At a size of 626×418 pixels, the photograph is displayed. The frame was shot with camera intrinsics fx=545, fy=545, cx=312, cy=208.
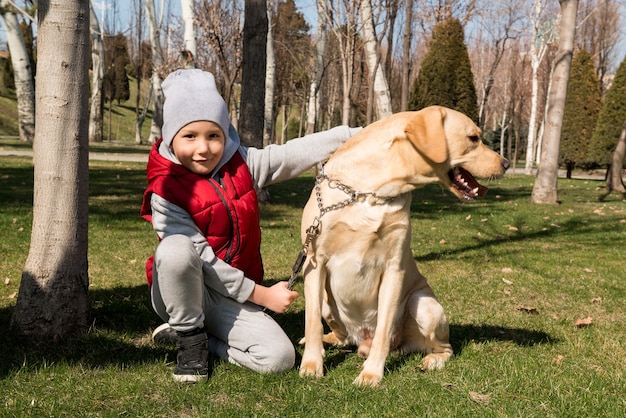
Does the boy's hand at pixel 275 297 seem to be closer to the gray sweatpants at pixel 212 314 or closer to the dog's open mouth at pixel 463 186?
the gray sweatpants at pixel 212 314

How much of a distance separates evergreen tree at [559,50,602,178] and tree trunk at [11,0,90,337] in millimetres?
23533

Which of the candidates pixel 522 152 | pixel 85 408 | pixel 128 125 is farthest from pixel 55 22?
pixel 522 152

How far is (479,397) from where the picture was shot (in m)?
2.72

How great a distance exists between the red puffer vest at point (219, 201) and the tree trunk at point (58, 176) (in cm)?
52

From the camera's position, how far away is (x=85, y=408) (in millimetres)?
2420

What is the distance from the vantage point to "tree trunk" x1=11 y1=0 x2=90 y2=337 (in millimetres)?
3029

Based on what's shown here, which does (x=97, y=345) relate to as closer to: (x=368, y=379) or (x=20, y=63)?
(x=368, y=379)

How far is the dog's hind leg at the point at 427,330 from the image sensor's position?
3008 millimetres

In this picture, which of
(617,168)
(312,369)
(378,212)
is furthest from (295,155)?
(617,168)

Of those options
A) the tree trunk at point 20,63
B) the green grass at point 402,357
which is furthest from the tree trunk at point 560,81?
the tree trunk at point 20,63

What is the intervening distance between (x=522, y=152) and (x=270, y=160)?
50370mm

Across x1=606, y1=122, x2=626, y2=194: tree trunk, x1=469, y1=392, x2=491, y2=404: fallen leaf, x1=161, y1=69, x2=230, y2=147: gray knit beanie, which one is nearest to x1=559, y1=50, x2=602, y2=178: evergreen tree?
x1=606, y1=122, x2=626, y2=194: tree trunk

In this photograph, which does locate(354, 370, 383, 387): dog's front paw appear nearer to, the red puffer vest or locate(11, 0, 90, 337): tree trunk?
the red puffer vest

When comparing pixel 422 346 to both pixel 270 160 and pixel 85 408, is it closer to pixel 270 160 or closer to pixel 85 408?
pixel 270 160
